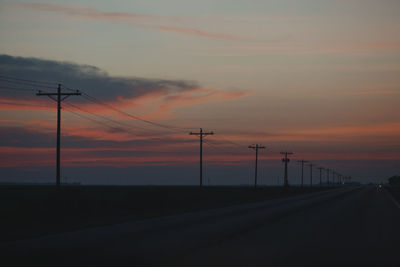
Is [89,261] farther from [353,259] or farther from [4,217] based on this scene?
[4,217]

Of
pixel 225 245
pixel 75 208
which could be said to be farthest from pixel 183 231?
pixel 75 208

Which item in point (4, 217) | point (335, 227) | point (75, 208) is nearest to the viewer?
point (335, 227)

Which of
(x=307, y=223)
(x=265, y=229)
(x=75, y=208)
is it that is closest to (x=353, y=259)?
(x=265, y=229)

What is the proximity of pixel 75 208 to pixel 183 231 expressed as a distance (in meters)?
17.1

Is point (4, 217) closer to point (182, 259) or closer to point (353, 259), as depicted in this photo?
point (182, 259)

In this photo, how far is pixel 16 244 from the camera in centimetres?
1608

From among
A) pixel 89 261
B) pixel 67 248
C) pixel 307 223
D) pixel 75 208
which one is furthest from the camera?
pixel 75 208

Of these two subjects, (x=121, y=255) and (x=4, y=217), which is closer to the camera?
(x=121, y=255)

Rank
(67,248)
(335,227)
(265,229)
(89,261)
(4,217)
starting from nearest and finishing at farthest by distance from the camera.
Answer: (89,261), (67,248), (265,229), (335,227), (4,217)

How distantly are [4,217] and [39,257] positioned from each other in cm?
1593

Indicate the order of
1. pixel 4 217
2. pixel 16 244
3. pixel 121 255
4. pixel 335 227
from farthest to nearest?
pixel 4 217 → pixel 335 227 → pixel 16 244 → pixel 121 255

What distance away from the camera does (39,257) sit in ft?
43.4

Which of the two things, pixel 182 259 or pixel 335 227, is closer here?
pixel 182 259

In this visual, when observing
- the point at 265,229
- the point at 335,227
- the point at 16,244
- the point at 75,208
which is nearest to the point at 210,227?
the point at 265,229
